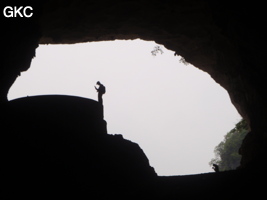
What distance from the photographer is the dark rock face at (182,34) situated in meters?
10.3

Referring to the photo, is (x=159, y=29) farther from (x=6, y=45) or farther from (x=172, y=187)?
(x=172, y=187)

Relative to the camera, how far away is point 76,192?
5754mm

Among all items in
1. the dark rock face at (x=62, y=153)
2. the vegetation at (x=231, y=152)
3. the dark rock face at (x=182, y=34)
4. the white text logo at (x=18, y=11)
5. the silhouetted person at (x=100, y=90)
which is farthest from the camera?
the vegetation at (x=231, y=152)

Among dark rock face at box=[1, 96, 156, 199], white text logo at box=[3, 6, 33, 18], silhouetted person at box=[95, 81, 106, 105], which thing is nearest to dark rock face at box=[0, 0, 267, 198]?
white text logo at box=[3, 6, 33, 18]

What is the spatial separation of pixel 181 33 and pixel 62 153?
11008 mm

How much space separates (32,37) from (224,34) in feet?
29.2

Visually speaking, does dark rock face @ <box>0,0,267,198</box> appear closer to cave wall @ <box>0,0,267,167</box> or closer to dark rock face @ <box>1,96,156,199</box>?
cave wall @ <box>0,0,267,167</box>

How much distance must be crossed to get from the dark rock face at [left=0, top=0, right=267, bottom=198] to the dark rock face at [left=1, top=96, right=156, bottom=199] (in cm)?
40

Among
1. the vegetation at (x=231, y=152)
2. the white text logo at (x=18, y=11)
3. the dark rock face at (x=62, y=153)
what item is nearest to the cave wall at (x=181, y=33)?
the white text logo at (x=18, y=11)

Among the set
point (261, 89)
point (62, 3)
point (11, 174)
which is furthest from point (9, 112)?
point (261, 89)

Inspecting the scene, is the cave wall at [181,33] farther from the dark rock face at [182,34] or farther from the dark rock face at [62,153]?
the dark rock face at [62,153]

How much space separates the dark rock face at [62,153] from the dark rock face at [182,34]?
1.31 feet

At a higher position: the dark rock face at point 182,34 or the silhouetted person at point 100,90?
the dark rock face at point 182,34

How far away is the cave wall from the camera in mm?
10383
